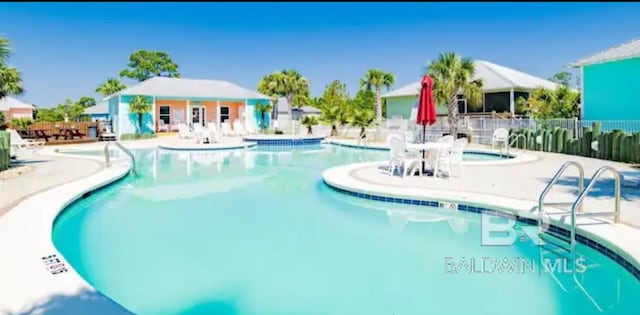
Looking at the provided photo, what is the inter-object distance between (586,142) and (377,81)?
25193 millimetres

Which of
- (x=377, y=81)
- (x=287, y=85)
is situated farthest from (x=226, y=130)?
(x=287, y=85)

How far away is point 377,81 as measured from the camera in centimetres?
3922

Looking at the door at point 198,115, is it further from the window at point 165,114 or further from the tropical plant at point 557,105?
the tropical plant at point 557,105

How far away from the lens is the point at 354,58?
4147 cm

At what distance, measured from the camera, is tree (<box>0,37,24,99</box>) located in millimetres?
10633

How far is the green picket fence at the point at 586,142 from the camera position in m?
13.0

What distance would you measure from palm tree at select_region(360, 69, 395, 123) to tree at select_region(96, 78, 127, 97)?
2555 cm

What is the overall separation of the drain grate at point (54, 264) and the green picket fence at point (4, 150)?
879 centimetres

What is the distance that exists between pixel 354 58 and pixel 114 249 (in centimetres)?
3731

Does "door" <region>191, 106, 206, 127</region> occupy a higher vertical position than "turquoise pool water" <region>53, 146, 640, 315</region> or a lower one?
higher

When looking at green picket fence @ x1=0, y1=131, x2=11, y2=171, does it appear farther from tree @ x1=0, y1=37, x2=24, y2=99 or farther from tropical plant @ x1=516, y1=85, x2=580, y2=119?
tropical plant @ x1=516, y1=85, x2=580, y2=119

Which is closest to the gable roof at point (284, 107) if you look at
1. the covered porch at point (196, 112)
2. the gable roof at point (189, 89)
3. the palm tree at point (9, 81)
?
the gable roof at point (189, 89)

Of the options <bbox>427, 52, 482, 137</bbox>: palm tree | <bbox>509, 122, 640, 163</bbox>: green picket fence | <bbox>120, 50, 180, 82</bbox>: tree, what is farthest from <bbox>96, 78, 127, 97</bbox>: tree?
<bbox>509, 122, 640, 163</bbox>: green picket fence

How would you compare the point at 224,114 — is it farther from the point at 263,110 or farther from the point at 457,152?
the point at 457,152
